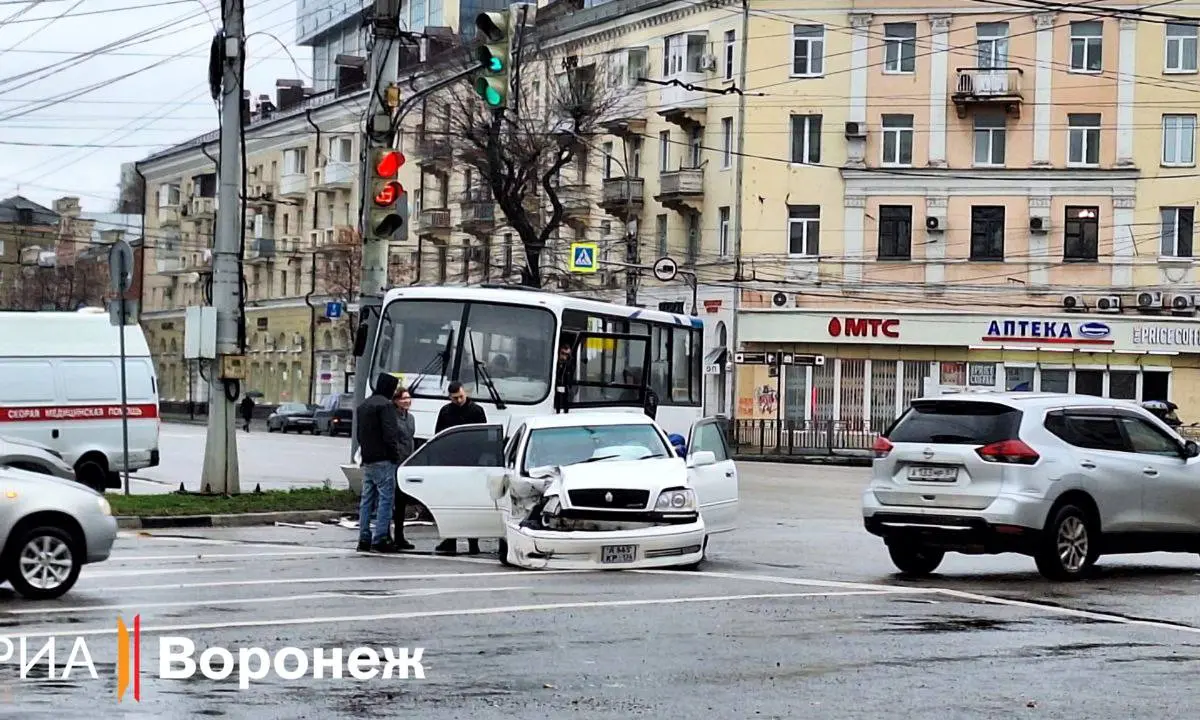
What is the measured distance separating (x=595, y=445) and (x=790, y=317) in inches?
1650

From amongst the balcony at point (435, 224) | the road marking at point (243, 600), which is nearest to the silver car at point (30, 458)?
the road marking at point (243, 600)

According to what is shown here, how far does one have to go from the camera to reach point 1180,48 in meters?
58.6

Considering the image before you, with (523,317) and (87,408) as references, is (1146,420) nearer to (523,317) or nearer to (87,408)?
(523,317)

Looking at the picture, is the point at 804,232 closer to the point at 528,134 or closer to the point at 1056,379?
the point at 1056,379

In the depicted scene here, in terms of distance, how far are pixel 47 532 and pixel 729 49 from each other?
1928 inches

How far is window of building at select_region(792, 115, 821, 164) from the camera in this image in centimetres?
6103

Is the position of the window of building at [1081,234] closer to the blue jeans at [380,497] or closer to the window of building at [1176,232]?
the window of building at [1176,232]

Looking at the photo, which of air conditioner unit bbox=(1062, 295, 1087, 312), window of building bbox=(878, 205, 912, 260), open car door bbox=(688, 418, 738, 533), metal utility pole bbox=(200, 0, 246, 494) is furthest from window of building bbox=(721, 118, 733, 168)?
open car door bbox=(688, 418, 738, 533)

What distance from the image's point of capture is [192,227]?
4139 inches

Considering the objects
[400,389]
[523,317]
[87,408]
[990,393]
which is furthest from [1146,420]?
[87,408]

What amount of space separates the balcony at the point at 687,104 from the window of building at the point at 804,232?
4.55m

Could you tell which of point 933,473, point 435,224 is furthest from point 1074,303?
point 933,473

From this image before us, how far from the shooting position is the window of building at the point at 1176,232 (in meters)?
58.5

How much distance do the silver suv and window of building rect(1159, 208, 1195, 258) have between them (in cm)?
4179
